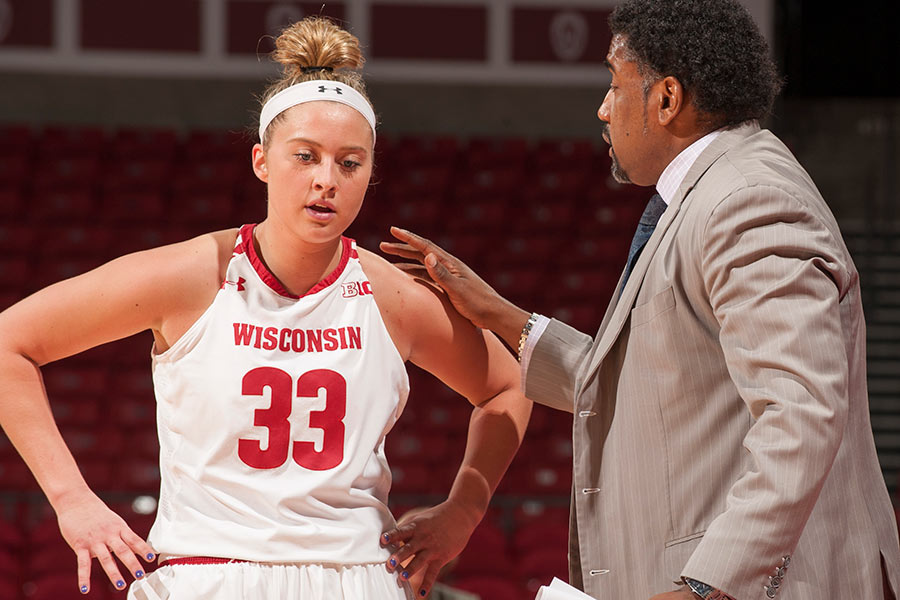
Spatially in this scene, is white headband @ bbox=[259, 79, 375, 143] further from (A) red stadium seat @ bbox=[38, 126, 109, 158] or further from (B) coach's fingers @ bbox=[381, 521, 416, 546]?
(A) red stadium seat @ bbox=[38, 126, 109, 158]

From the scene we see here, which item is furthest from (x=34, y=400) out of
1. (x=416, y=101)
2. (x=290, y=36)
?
(x=416, y=101)

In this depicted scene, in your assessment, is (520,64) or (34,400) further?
(520,64)

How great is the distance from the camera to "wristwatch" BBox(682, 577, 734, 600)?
1682mm

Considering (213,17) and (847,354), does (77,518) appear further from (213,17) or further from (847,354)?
(213,17)

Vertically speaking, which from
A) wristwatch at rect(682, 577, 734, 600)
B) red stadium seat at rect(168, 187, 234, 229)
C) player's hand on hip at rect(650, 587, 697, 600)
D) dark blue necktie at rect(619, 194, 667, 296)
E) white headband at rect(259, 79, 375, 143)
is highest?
white headband at rect(259, 79, 375, 143)

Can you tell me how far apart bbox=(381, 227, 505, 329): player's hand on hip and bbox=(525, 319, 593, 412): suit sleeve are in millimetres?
140

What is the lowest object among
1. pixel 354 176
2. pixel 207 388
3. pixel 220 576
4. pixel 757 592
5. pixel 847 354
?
pixel 220 576

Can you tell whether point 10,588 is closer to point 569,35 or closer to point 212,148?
point 212,148

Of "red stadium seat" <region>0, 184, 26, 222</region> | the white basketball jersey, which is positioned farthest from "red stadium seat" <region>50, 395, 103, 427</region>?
the white basketball jersey

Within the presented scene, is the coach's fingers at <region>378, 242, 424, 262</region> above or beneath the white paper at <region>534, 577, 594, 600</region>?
above

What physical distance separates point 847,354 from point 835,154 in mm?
9224

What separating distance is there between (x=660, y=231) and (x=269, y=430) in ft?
2.69

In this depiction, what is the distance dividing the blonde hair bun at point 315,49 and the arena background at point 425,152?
528 cm

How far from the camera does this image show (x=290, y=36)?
2.30 meters
